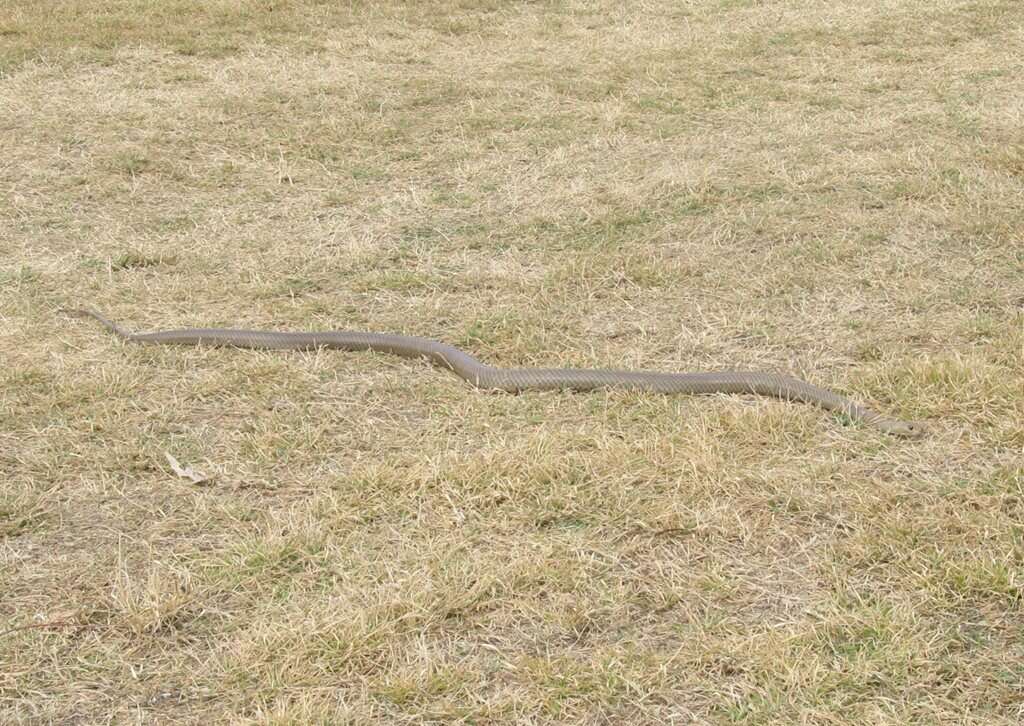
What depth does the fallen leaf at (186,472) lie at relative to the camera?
13.4 ft

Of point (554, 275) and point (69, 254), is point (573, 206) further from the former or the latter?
point (69, 254)

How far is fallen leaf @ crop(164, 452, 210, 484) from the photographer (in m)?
4.10

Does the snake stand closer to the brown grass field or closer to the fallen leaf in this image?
the brown grass field

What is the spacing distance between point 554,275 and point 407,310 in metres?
0.77

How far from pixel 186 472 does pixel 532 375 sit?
1410 mm

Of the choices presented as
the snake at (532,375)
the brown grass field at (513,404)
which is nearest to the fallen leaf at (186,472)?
the brown grass field at (513,404)

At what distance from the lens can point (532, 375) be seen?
474 centimetres

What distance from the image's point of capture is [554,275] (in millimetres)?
5816

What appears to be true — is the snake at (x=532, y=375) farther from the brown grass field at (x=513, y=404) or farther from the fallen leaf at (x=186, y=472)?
the fallen leaf at (x=186, y=472)

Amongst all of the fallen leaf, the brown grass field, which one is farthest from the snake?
the fallen leaf

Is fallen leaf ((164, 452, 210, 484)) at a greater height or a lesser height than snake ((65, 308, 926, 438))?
lesser

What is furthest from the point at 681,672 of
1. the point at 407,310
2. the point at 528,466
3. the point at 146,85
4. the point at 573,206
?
the point at 146,85

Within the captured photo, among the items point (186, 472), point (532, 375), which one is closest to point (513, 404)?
point (532, 375)

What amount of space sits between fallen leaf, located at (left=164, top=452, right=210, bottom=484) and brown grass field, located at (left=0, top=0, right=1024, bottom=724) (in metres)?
0.02
